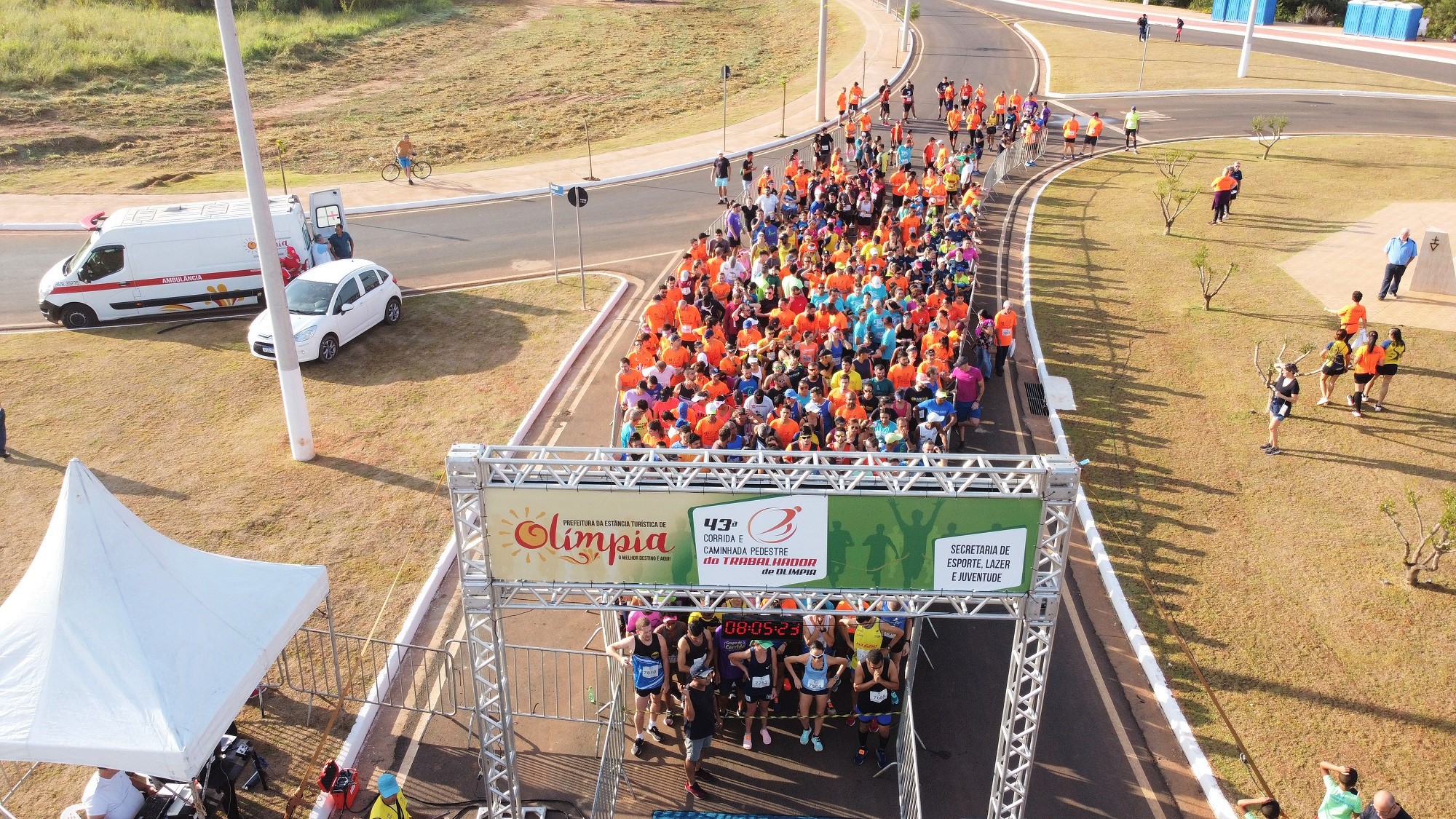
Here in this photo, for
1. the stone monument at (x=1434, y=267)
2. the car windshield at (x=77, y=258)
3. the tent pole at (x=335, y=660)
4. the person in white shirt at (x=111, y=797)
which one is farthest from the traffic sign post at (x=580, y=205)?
the stone monument at (x=1434, y=267)

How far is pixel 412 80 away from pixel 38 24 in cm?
1653

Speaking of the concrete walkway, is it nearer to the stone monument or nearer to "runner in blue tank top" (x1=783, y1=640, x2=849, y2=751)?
the stone monument

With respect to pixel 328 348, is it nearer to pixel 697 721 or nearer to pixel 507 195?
pixel 507 195

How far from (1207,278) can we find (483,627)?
19.4m

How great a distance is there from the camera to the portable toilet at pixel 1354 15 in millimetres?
57062

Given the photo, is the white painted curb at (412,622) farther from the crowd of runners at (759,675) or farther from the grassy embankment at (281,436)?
the crowd of runners at (759,675)

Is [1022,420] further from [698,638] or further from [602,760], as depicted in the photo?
[602,760]

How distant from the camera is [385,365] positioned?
64.0 feet

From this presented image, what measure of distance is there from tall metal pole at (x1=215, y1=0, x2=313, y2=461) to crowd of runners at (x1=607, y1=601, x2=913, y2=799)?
7.89 meters

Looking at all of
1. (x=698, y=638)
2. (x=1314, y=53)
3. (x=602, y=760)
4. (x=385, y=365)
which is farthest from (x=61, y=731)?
→ (x=1314, y=53)

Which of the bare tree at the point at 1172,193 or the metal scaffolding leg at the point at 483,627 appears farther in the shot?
the bare tree at the point at 1172,193

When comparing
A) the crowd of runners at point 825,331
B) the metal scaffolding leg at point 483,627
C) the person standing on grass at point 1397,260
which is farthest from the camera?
the person standing on grass at point 1397,260

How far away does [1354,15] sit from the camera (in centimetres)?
5762

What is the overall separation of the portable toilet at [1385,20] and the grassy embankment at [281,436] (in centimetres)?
5531
